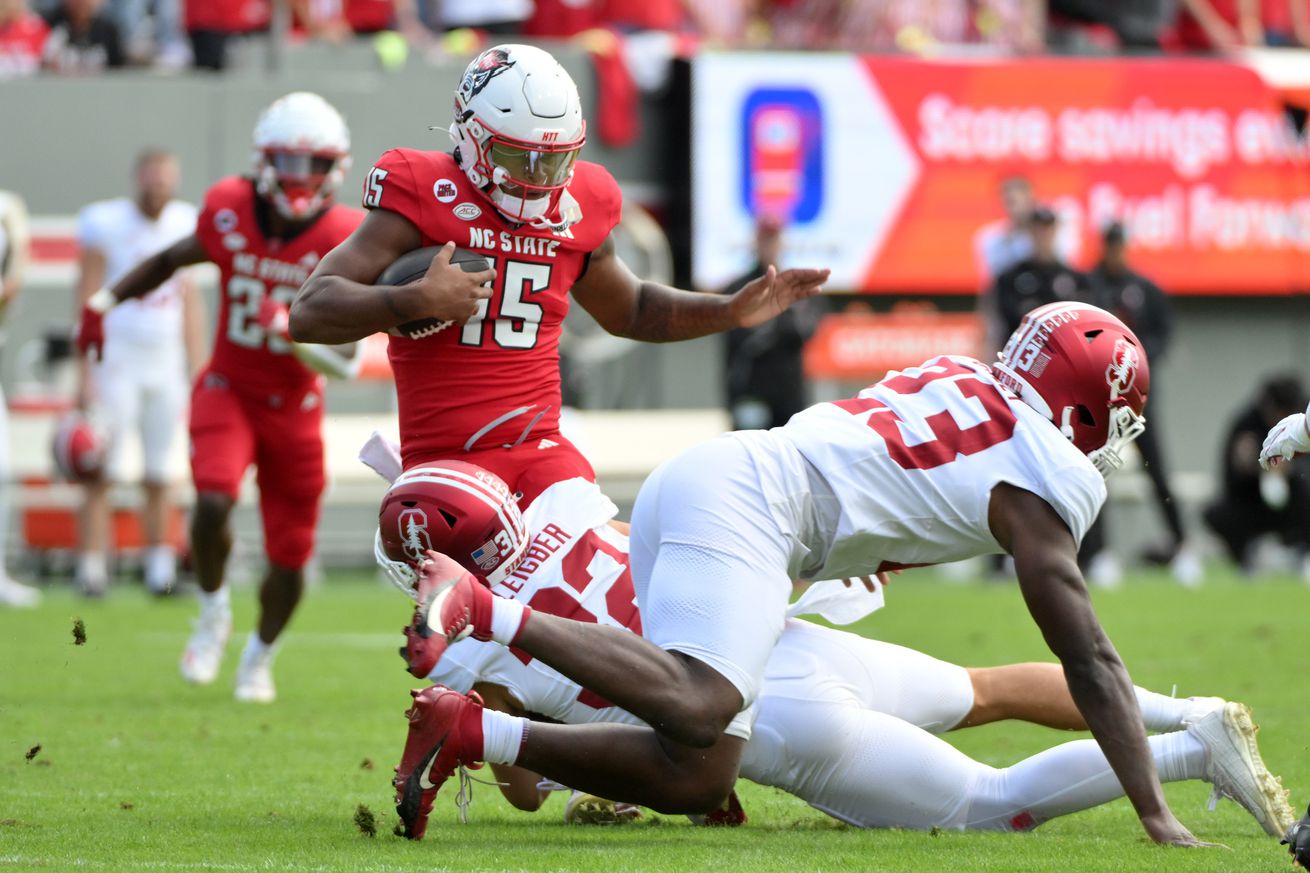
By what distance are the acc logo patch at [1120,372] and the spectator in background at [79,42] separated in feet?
36.7

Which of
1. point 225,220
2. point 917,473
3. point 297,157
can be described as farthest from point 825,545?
point 225,220

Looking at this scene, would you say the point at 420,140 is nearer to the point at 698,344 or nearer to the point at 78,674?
the point at 698,344

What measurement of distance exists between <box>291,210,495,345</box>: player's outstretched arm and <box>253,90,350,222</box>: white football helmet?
7.90 ft

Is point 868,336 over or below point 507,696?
below

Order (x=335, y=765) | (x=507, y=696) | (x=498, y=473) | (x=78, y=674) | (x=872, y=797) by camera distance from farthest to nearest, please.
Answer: (x=78, y=674)
(x=335, y=765)
(x=498, y=473)
(x=507, y=696)
(x=872, y=797)

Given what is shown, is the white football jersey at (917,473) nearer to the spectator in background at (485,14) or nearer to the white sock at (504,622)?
the white sock at (504,622)

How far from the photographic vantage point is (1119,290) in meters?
12.9

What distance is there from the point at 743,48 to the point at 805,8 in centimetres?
121

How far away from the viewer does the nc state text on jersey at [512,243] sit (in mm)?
5449

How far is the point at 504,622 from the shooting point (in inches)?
172

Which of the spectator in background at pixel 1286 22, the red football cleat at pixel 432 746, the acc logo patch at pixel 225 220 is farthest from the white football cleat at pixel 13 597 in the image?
the spectator in background at pixel 1286 22

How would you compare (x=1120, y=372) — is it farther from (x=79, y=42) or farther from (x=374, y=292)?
(x=79, y=42)

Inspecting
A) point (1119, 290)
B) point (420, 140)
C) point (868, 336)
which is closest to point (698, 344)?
point (868, 336)

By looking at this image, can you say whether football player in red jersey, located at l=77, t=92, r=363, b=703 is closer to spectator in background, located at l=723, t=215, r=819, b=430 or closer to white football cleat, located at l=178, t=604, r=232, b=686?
white football cleat, located at l=178, t=604, r=232, b=686
